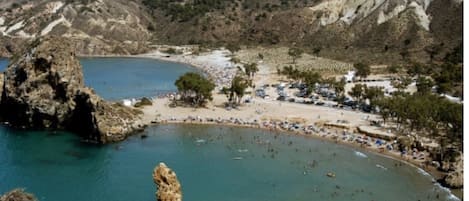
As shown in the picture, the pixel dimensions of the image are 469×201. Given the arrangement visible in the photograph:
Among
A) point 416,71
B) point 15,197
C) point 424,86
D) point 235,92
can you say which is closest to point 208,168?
point 15,197

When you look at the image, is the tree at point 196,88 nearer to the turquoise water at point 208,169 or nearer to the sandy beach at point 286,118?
the sandy beach at point 286,118

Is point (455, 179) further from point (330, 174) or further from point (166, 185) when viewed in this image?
point (166, 185)

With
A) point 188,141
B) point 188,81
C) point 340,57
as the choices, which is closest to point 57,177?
point 188,141

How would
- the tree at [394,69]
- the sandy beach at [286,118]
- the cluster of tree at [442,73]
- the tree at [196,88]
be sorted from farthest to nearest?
the tree at [394,69], the cluster of tree at [442,73], the tree at [196,88], the sandy beach at [286,118]

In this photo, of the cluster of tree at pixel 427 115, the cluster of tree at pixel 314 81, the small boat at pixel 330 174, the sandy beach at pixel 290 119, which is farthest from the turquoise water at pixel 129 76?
the small boat at pixel 330 174

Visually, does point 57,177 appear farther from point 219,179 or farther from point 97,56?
point 97,56
